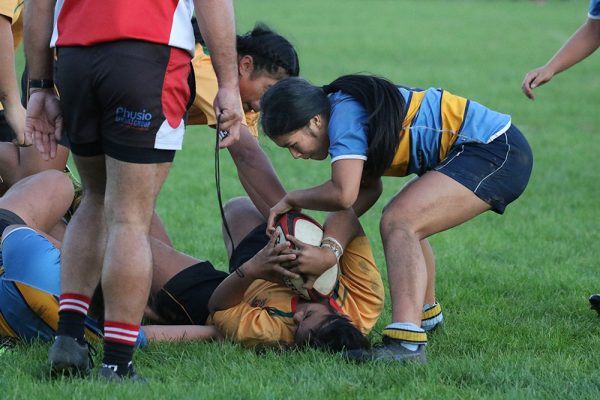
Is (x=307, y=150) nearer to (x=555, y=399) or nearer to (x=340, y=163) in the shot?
(x=340, y=163)

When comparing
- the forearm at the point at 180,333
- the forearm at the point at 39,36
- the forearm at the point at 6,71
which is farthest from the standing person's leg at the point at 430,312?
the forearm at the point at 6,71

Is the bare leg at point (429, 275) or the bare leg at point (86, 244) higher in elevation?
the bare leg at point (86, 244)

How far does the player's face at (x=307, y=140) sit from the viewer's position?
4598mm

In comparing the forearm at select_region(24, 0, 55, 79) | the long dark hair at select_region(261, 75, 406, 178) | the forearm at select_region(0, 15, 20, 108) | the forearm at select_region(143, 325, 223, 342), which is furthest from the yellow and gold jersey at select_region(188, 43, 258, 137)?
the forearm at select_region(24, 0, 55, 79)

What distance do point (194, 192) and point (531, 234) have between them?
3.07 metres

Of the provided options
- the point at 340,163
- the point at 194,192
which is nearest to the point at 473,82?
the point at 194,192

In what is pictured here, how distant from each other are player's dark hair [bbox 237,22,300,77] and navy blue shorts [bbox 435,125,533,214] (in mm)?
1300

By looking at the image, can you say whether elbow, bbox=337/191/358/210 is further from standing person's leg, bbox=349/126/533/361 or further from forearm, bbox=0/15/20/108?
forearm, bbox=0/15/20/108

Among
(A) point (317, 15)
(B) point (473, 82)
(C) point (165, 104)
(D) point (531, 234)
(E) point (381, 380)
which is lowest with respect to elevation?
(A) point (317, 15)

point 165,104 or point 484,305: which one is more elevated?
point 165,104

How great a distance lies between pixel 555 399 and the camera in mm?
3834

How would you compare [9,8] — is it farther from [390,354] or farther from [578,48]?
[578,48]

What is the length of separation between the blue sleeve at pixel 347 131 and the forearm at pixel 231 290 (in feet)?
2.25

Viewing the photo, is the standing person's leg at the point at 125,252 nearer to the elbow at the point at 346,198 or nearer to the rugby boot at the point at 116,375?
the rugby boot at the point at 116,375
